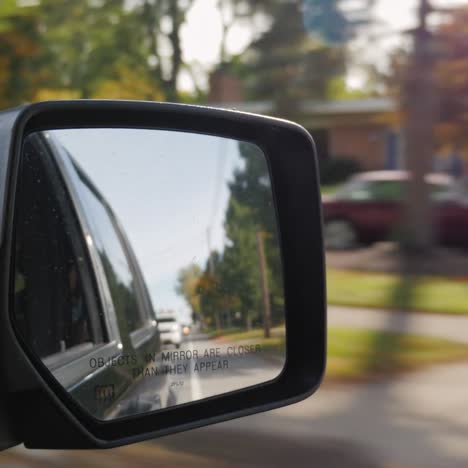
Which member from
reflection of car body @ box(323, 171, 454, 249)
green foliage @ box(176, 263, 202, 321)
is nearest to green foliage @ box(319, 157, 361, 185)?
reflection of car body @ box(323, 171, 454, 249)

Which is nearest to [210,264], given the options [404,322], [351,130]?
[404,322]

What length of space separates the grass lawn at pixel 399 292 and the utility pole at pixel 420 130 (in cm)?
155

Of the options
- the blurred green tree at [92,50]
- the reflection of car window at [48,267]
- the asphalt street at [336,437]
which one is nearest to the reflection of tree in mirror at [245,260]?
the reflection of car window at [48,267]

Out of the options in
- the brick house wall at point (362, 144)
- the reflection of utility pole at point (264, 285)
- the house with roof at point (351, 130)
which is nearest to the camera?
the reflection of utility pole at point (264, 285)

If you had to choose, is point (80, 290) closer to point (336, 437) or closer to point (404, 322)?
point (336, 437)

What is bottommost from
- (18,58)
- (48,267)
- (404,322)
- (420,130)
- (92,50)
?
(404,322)

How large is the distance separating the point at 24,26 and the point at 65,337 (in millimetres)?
16734

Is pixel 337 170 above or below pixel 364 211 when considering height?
below

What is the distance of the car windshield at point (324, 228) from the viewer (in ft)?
Result: 5.87

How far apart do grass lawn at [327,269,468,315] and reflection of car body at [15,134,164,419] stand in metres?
9.10

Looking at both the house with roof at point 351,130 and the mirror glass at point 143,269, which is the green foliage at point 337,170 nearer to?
the house with roof at point 351,130

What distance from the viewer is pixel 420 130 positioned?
49.2 feet

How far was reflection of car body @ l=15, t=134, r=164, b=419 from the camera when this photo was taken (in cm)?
148

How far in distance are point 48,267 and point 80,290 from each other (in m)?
0.16
